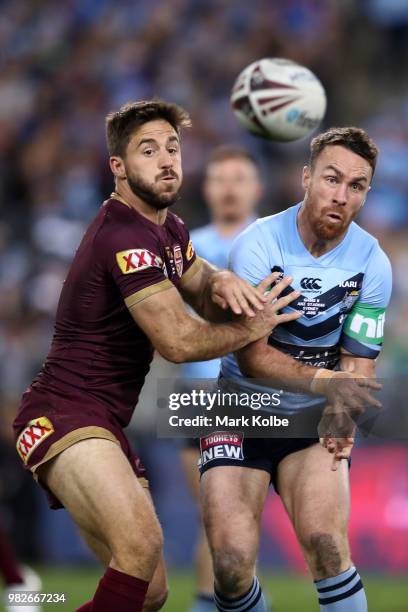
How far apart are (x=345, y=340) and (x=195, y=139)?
25.7 ft

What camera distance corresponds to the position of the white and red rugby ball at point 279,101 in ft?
21.4

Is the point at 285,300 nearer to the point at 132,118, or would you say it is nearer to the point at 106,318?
the point at 106,318

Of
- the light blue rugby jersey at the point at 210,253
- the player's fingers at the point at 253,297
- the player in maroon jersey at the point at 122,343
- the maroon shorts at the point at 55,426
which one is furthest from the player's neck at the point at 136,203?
the light blue rugby jersey at the point at 210,253

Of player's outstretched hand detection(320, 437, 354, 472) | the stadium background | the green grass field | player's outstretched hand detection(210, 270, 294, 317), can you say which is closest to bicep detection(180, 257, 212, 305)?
player's outstretched hand detection(210, 270, 294, 317)

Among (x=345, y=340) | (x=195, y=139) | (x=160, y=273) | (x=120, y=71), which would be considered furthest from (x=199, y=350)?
(x=120, y=71)

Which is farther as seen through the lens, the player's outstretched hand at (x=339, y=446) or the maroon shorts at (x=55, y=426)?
the player's outstretched hand at (x=339, y=446)

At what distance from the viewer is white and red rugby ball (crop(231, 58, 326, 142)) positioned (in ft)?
21.4

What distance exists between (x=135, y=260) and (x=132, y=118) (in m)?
0.72

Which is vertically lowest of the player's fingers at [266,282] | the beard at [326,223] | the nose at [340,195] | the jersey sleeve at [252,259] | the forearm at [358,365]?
the forearm at [358,365]

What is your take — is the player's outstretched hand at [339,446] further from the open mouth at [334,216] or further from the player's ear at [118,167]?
the player's ear at [118,167]

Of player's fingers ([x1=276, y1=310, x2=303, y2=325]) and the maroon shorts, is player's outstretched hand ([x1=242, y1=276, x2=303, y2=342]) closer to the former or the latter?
player's fingers ([x1=276, y1=310, x2=303, y2=325])

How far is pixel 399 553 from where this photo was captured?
9914 mm

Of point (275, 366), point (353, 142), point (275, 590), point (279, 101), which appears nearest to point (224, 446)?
point (275, 366)

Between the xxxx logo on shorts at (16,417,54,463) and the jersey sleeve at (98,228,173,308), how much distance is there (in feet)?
2.19
